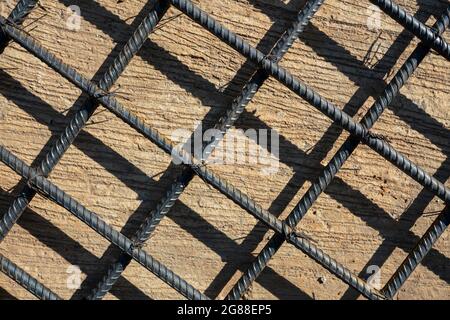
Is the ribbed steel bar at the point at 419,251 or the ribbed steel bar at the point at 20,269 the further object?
the ribbed steel bar at the point at 419,251

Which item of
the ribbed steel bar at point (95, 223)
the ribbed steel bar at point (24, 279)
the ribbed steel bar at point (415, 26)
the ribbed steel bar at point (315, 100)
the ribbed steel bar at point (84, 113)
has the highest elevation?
the ribbed steel bar at point (415, 26)

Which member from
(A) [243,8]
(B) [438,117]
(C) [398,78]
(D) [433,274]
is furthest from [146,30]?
(D) [433,274]

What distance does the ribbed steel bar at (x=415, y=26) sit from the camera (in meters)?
0.99

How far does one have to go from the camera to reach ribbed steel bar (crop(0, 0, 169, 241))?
3.20ft

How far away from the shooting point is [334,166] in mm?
1035

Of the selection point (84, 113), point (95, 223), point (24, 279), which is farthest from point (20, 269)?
point (84, 113)

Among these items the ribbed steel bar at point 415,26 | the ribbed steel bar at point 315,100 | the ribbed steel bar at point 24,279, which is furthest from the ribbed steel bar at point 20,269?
the ribbed steel bar at point 415,26

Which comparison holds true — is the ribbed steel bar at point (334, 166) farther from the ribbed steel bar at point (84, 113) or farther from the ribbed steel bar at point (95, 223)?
the ribbed steel bar at point (84, 113)

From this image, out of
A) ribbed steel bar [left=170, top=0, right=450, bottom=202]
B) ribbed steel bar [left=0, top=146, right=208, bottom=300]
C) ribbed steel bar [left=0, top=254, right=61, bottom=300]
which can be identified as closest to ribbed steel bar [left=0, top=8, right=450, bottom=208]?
ribbed steel bar [left=170, top=0, right=450, bottom=202]

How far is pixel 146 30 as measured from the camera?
0.98 m

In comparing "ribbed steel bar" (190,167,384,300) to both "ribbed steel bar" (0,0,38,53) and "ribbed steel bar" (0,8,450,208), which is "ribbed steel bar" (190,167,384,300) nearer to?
"ribbed steel bar" (0,8,450,208)

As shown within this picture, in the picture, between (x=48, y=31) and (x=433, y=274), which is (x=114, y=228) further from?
(x=433, y=274)

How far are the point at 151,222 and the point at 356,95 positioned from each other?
0.47 meters

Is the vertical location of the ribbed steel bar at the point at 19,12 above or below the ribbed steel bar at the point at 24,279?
above
